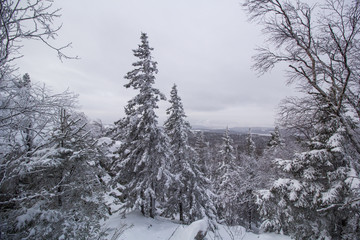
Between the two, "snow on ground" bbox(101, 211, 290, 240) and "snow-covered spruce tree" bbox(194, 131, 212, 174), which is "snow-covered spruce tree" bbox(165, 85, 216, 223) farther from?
"snow on ground" bbox(101, 211, 290, 240)

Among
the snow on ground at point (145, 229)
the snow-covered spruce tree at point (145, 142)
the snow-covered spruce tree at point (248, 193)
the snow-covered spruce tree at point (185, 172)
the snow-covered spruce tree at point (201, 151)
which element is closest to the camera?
the snow on ground at point (145, 229)

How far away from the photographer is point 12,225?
3.64m

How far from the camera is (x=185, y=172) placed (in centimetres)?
1315

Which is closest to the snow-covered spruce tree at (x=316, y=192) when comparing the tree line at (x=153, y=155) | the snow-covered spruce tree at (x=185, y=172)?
the tree line at (x=153, y=155)

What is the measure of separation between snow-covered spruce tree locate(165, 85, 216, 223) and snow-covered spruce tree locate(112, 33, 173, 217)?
172 cm

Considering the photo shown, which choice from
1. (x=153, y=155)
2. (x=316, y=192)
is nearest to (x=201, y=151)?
(x=153, y=155)

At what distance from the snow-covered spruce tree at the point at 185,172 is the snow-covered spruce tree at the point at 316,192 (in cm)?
590

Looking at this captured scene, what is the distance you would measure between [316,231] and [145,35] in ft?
50.6

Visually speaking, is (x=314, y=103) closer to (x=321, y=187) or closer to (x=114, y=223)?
(x=321, y=187)

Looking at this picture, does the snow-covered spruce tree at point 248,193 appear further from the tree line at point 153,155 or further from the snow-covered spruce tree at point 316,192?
the snow-covered spruce tree at point 316,192

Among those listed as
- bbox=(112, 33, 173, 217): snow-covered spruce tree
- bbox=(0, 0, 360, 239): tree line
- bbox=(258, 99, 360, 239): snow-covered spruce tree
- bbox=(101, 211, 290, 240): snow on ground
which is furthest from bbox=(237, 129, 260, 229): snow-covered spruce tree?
bbox=(112, 33, 173, 217): snow-covered spruce tree

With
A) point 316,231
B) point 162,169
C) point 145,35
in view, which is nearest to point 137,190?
point 162,169

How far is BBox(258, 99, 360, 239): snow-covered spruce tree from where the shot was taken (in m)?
7.37

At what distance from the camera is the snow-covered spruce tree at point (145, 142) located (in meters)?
11.1
